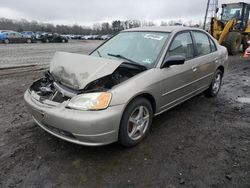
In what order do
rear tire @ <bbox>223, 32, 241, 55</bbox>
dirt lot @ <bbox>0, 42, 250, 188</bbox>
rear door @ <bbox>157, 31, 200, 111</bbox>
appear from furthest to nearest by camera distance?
1. rear tire @ <bbox>223, 32, 241, 55</bbox>
2. rear door @ <bbox>157, 31, 200, 111</bbox>
3. dirt lot @ <bbox>0, 42, 250, 188</bbox>

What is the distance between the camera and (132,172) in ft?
9.34

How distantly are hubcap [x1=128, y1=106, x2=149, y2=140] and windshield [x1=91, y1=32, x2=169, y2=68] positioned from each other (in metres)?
0.69

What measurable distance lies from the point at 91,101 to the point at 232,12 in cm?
1517

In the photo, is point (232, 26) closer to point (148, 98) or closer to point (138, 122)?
point (148, 98)

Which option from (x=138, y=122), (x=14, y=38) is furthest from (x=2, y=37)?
(x=138, y=122)

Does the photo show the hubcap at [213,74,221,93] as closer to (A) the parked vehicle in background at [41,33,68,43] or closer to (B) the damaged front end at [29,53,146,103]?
(B) the damaged front end at [29,53,146,103]

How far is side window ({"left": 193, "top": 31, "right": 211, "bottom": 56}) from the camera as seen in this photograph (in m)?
4.65

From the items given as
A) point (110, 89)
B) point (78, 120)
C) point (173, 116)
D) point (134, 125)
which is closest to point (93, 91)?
point (110, 89)

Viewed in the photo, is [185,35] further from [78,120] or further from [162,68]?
[78,120]

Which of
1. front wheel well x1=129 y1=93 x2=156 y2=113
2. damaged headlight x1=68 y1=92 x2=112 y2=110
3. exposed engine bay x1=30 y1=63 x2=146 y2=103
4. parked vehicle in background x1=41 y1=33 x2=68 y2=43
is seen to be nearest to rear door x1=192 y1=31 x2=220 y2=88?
front wheel well x1=129 y1=93 x2=156 y2=113

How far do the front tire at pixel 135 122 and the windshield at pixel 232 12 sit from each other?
14164 mm

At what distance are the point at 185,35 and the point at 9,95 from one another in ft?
14.0

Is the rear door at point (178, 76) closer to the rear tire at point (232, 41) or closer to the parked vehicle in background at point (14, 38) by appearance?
the rear tire at point (232, 41)

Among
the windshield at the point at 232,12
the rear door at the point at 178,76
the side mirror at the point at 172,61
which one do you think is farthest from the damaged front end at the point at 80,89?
the windshield at the point at 232,12
